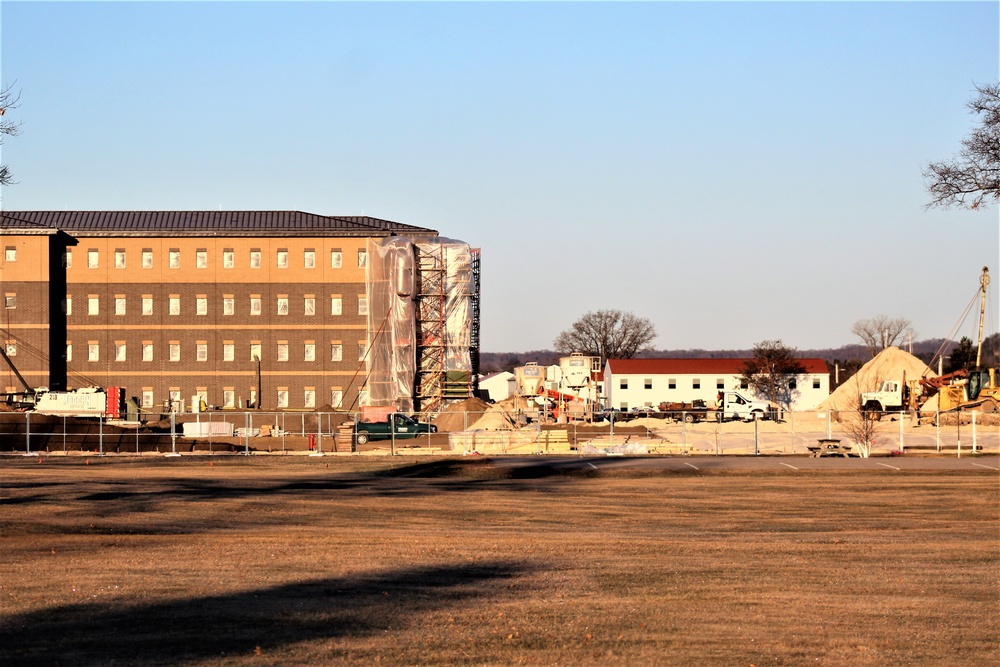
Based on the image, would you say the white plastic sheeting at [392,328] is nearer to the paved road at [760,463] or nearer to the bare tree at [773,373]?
the paved road at [760,463]

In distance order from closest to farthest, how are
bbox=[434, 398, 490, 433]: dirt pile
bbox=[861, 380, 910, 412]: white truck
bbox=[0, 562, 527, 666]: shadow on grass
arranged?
bbox=[0, 562, 527, 666]: shadow on grass
bbox=[434, 398, 490, 433]: dirt pile
bbox=[861, 380, 910, 412]: white truck

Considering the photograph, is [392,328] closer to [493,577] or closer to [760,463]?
[760,463]

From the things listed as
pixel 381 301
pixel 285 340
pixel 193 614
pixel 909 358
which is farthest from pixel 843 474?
pixel 909 358

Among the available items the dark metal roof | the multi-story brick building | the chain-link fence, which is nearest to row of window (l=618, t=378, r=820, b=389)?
the dark metal roof

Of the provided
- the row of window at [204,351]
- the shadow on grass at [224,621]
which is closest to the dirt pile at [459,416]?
the row of window at [204,351]

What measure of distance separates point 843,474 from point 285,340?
54.8m

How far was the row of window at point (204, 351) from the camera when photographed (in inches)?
3290

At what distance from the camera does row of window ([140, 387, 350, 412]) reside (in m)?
82.9

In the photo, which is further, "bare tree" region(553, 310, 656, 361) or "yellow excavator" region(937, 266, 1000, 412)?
"bare tree" region(553, 310, 656, 361)

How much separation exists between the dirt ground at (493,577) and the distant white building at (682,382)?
86220 mm

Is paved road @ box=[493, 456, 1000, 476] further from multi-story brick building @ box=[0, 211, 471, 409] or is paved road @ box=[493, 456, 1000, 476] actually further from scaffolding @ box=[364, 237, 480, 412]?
multi-story brick building @ box=[0, 211, 471, 409]

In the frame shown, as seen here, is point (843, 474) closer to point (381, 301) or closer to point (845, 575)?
A: point (845, 575)

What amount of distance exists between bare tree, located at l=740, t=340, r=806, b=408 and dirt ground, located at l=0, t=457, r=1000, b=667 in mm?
85158

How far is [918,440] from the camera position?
5419 cm
